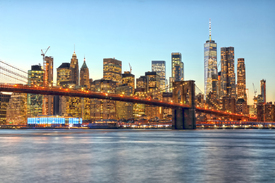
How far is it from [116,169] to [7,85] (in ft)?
155

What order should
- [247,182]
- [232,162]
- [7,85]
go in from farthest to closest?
[7,85] < [232,162] < [247,182]

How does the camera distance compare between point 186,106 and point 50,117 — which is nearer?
point 186,106

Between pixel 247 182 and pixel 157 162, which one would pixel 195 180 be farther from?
pixel 157 162

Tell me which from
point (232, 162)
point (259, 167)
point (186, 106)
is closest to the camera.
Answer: point (259, 167)

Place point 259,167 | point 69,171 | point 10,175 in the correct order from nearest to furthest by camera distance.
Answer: point 10,175, point 69,171, point 259,167

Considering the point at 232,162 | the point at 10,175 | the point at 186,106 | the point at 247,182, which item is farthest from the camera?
the point at 186,106

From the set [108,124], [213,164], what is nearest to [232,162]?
[213,164]

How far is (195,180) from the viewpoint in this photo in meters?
17.1

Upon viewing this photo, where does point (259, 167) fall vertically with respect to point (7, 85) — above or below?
below

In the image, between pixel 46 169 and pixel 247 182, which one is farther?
pixel 46 169

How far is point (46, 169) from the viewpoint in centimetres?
2072

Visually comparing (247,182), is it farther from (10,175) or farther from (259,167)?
(10,175)

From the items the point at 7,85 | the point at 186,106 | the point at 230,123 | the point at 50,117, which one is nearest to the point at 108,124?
the point at 50,117

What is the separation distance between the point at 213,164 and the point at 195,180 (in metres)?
6.18
